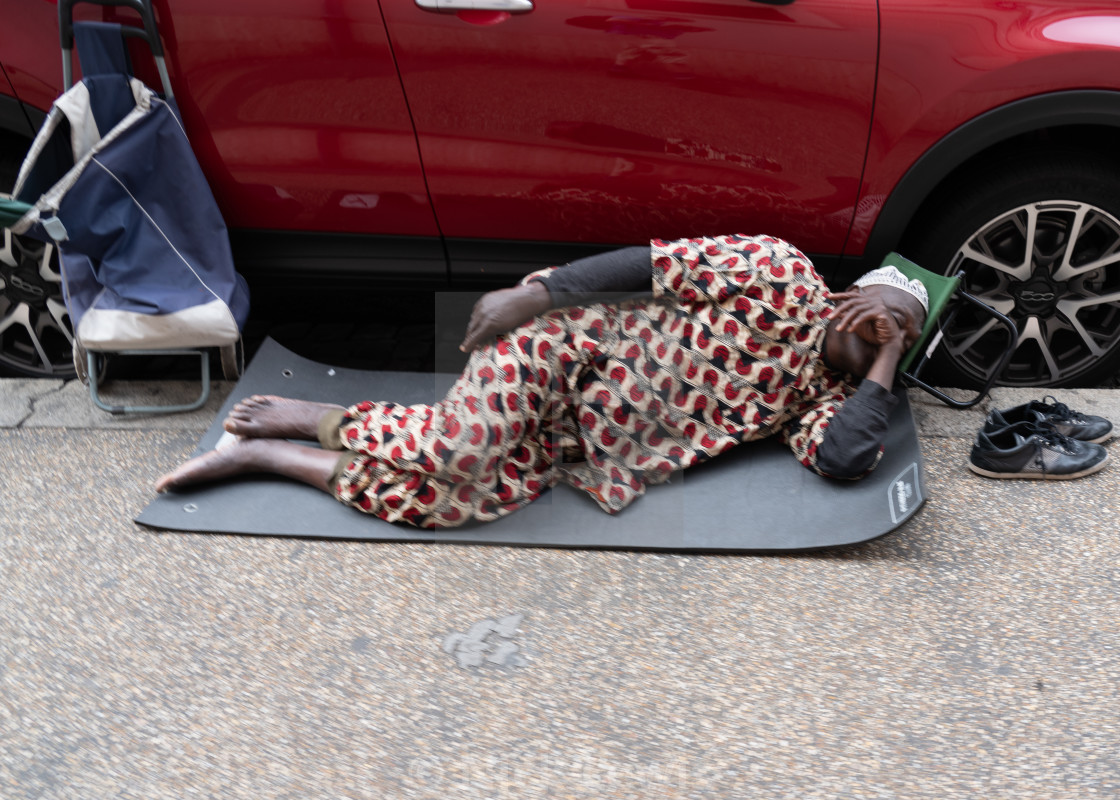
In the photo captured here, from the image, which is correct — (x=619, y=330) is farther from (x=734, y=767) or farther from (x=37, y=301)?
(x=37, y=301)

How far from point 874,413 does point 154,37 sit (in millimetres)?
2505

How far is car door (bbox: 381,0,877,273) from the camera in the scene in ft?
9.00

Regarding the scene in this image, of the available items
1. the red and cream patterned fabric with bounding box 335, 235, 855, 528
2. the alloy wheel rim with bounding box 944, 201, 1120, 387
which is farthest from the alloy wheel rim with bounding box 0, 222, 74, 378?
the alloy wheel rim with bounding box 944, 201, 1120, 387

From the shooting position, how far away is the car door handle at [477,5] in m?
2.73

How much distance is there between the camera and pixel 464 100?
2.88 m

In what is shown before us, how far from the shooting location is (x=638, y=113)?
9.37 feet

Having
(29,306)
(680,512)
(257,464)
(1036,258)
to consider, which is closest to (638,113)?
(680,512)

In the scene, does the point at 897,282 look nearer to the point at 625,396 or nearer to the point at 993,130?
the point at 993,130

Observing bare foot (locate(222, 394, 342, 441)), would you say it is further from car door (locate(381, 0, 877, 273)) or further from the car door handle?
the car door handle

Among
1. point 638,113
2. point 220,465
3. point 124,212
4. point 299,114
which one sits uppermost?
point 638,113

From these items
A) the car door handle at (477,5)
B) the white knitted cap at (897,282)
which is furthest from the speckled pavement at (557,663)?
the car door handle at (477,5)

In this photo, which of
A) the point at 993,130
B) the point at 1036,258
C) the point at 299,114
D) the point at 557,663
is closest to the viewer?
the point at 557,663

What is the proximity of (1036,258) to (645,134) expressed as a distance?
4.66 feet

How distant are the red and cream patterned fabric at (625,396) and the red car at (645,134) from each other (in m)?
0.41
